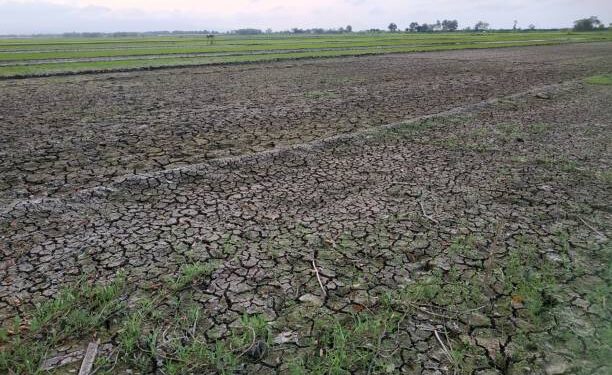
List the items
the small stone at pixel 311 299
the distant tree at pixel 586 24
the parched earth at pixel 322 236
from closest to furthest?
the parched earth at pixel 322 236 → the small stone at pixel 311 299 → the distant tree at pixel 586 24

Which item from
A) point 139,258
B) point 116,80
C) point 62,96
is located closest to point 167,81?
point 116,80

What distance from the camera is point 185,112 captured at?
9875mm

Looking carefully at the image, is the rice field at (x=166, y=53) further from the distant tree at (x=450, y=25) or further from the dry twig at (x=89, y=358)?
the distant tree at (x=450, y=25)

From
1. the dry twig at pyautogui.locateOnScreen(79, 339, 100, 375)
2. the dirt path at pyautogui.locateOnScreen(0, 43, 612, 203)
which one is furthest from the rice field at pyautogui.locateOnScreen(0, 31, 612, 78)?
the dry twig at pyautogui.locateOnScreen(79, 339, 100, 375)

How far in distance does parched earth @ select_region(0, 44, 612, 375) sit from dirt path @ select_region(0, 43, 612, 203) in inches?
3.1

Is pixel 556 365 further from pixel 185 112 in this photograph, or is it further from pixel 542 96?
pixel 542 96

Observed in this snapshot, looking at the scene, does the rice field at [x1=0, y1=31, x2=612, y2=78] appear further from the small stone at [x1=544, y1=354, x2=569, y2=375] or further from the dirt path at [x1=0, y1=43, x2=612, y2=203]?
the small stone at [x1=544, y1=354, x2=569, y2=375]

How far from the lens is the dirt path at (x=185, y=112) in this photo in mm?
6352

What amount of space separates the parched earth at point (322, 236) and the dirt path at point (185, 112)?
8cm

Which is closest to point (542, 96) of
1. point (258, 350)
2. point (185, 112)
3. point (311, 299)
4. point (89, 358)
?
point (185, 112)

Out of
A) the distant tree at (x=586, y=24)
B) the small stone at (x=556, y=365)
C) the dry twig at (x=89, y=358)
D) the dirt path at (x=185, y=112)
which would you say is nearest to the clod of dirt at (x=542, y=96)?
the dirt path at (x=185, y=112)

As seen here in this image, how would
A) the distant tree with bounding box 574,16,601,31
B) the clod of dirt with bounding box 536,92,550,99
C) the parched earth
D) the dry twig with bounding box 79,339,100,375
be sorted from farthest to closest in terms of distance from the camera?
the distant tree with bounding box 574,16,601,31
the clod of dirt with bounding box 536,92,550,99
the parched earth
the dry twig with bounding box 79,339,100,375

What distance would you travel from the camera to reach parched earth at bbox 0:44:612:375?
2865mm

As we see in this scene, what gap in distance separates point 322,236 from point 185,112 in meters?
6.77
